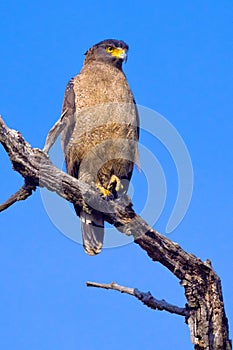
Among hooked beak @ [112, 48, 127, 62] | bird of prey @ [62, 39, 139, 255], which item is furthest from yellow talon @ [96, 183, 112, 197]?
hooked beak @ [112, 48, 127, 62]

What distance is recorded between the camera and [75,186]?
542 cm

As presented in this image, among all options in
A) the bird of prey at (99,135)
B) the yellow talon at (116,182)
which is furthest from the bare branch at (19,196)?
the yellow talon at (116,182)

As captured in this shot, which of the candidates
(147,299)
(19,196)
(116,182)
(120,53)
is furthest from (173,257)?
(120,53)

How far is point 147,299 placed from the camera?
5145 millimetres

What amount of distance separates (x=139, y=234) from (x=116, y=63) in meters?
3.15

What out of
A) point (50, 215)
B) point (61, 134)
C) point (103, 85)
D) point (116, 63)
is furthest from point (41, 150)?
point (116, 63)

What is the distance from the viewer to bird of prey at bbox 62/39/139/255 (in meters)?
7.00

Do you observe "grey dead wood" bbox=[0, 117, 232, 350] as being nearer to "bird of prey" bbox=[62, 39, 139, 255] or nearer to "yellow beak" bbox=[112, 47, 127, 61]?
"bird of prey" bbox=[62, 39, 139, 255]

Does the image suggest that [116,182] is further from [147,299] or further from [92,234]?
[147,299]

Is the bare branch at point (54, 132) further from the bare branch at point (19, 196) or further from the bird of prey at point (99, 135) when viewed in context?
the bare branch at point (19, 196)

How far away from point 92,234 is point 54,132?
1.13 m

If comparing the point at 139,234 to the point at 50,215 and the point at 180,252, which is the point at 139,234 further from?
the point at 50,215

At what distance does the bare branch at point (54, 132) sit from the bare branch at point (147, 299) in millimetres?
1300

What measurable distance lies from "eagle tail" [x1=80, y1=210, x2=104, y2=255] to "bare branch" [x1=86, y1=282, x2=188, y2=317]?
1385 millimetres
